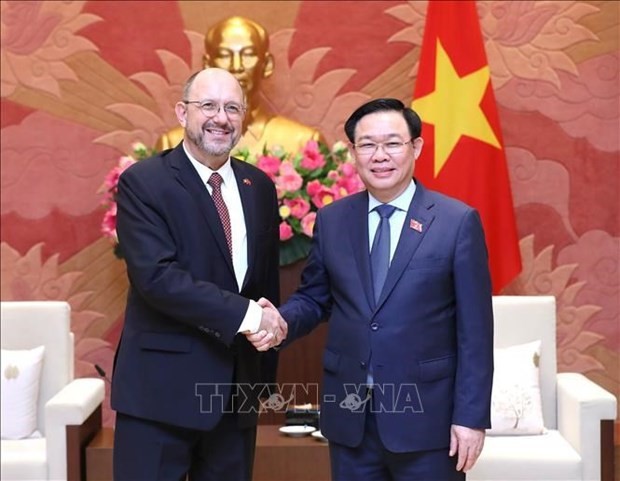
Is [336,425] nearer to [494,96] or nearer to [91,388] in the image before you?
[91,388]

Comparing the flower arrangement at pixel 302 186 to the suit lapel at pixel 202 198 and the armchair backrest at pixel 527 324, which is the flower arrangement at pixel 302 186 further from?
the suit lapel at pixel 202 198

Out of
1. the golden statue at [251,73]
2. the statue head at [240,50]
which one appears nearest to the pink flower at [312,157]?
the golden statue at [251,73]

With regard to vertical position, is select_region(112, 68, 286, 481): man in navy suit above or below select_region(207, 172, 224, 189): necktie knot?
below

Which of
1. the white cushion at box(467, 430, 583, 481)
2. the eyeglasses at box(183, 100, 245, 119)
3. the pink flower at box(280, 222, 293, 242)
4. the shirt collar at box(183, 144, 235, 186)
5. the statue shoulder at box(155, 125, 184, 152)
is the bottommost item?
the white cushion at box(467, 430, 583, 481)

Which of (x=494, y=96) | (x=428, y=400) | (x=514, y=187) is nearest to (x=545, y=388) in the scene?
(x=514, y=187)

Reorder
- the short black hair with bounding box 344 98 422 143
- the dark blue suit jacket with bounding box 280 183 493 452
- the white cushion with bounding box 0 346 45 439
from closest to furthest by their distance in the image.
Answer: the dark blue suit jacket with bounding box 280 183 493 452 < the short black hair with bounding box 344 98 422 143 < the white cushion with bounding box 0 346 45 439

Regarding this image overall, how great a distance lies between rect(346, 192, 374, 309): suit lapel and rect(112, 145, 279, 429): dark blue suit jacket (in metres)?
0.28

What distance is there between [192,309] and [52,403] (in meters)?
1.36

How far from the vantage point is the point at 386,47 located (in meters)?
4.63

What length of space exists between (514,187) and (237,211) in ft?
7.88

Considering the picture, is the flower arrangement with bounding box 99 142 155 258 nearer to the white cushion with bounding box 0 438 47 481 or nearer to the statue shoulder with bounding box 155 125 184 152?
the statue shoulder with bounding box 155 125 184 152

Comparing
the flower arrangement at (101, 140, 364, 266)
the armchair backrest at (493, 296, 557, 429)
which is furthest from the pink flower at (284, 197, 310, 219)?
the armchair backrest at (493, 296, 557, 429)

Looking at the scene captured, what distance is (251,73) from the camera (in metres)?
4.23

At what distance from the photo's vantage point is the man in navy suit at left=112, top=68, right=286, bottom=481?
7.83 feet
